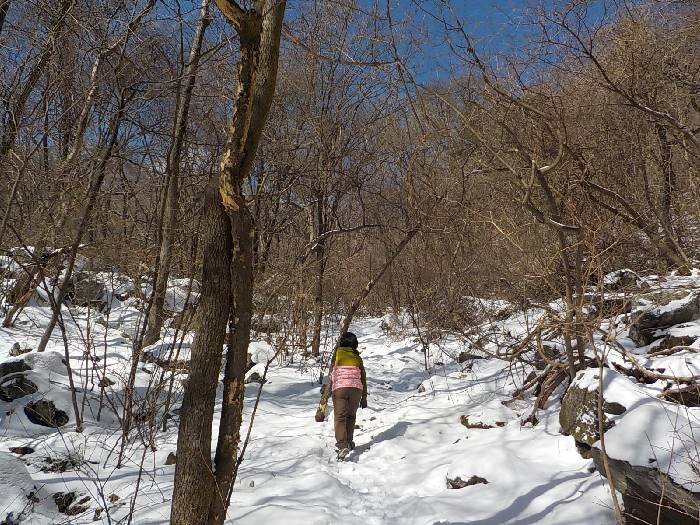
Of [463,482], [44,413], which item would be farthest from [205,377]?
[44,413]


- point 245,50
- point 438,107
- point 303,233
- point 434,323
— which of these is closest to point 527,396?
point 438,107

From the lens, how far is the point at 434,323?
1048 centimetres

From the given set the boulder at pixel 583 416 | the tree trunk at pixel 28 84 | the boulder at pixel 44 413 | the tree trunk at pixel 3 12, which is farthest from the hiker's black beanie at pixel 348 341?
the tree trunk at pixel 3 12

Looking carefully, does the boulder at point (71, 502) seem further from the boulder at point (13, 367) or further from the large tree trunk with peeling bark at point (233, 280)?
the boulder at point (13, 367)

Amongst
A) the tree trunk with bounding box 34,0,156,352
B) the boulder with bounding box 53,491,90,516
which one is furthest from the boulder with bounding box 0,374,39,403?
the boulder with bounding box 53,491,90,516

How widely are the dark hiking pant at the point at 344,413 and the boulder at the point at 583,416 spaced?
7.71 feet

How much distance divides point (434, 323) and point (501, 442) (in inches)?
226

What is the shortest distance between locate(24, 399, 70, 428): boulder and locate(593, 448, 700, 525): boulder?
5.55 metres

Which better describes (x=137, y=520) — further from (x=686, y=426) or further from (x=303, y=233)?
(x=303, y=233)

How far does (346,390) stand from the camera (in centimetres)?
588

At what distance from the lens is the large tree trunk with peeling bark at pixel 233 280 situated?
92.9 inches

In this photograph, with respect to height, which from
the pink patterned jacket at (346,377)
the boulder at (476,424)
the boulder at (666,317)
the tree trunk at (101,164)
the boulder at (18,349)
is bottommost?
the boulder at (476,424)

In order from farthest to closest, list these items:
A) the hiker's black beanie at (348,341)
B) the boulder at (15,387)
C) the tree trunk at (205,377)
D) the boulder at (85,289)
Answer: the boulder at (85,289) → the hiker's black beanie at (348,341) → the boulder at (15,387) → the tree trunk at (205,377)

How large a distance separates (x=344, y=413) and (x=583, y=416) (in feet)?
8.76
